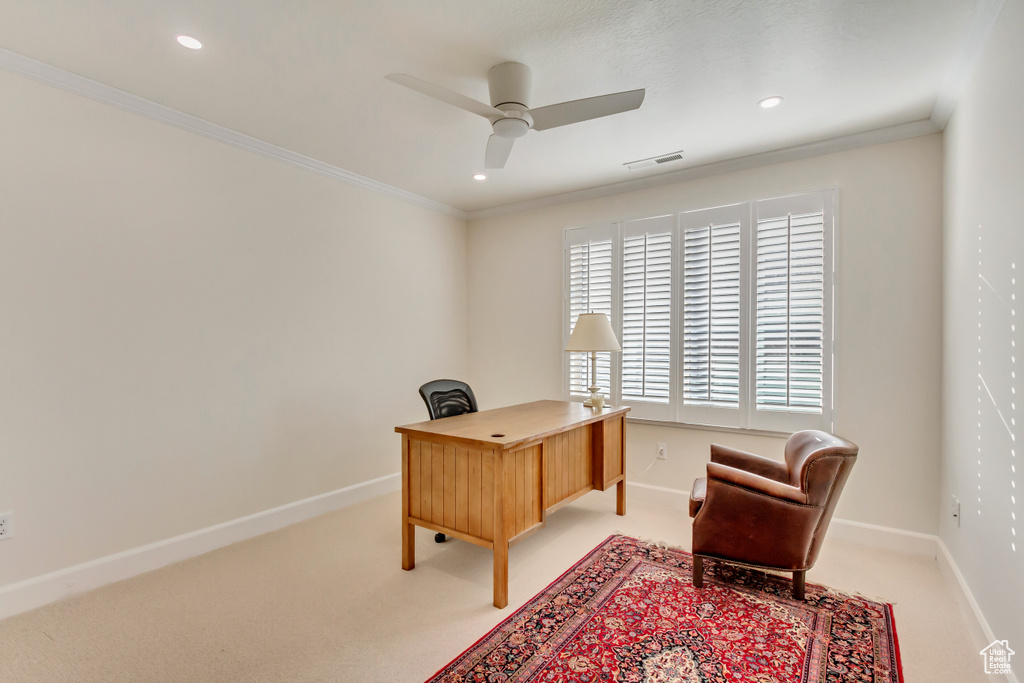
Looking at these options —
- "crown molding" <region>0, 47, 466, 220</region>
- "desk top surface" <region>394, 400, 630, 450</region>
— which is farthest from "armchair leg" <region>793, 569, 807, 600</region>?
"crown molding" <region>0, 47, 466, 220</region>

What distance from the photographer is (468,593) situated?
8.47ft

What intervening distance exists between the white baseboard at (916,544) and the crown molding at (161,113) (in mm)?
3707

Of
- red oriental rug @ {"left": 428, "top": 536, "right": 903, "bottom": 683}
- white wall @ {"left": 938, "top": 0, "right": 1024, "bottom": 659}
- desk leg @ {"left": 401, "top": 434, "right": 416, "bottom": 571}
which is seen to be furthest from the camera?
desk leg @ {"left": 401, "top": 434, "right": 416, "bottom": 571}

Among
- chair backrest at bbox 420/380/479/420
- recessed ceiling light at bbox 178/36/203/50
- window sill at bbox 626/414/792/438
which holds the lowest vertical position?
window sill at bbox 626/414/792/438

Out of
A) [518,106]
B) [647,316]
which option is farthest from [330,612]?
[647,316]

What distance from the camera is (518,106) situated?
241 centimetres

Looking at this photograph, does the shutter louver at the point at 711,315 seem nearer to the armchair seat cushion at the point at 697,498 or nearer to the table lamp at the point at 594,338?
the table lamp at the point at 594,338

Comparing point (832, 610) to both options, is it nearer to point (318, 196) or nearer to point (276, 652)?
point (276, 652)

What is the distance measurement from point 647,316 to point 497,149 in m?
2.04

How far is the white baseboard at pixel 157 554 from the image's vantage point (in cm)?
242

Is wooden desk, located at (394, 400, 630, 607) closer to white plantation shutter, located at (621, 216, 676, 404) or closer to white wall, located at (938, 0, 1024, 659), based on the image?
white plantation shutter, located at (621, 216, 676, 404)

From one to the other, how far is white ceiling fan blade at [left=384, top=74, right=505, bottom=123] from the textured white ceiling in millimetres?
220

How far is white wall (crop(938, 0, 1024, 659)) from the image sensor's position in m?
1.77

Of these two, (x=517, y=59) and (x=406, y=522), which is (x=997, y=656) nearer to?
(x=406, y=522)
